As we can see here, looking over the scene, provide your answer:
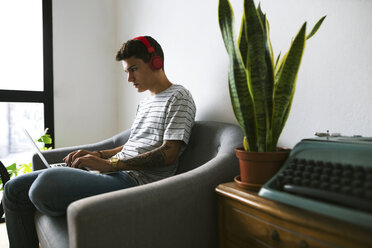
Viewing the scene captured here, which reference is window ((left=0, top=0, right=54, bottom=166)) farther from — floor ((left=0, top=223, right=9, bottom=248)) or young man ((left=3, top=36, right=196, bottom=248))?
young man ((left=3, top=36, right=196, bottom=248))

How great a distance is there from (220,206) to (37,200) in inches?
28.7

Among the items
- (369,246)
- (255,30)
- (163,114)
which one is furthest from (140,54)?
(369,246)

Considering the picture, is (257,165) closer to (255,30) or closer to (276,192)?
(276,192)

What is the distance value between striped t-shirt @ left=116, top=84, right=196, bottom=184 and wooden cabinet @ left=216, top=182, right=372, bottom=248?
47cm

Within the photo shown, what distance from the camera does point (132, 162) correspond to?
4.06 ft

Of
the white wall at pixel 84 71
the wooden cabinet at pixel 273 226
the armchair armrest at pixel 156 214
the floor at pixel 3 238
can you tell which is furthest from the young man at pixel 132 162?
the white wall at pixel 84 71

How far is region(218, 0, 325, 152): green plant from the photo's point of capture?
2.56ft

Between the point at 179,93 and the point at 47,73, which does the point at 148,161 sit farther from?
the point at 47,73

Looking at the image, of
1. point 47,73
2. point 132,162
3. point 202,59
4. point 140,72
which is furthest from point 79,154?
point 47,73

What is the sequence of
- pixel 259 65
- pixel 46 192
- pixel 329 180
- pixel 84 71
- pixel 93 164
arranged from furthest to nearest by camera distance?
1. pixel 84 71
2. pixel 93 164
3. pixel 46 192
4. pixel 259 65
5. pixel 329 180

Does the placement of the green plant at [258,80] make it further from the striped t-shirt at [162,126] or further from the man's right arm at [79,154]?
the man's right arm at [79,154]

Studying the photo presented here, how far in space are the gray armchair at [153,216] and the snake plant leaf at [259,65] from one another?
37cm

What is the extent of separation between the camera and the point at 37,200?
1007mm

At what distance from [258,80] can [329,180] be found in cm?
34
